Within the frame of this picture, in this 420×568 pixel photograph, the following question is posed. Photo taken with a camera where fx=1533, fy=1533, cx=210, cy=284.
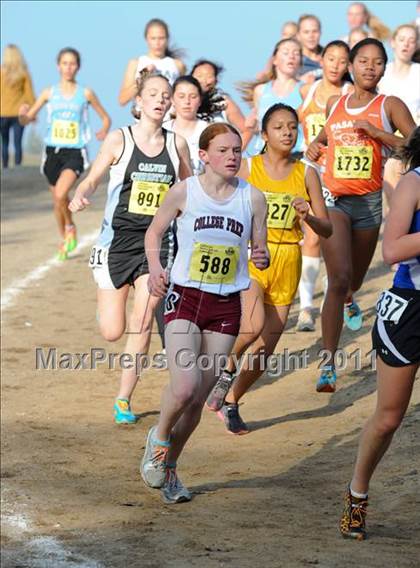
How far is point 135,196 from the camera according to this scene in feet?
31.4

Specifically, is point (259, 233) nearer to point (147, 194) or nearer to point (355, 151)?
point (147, 194)

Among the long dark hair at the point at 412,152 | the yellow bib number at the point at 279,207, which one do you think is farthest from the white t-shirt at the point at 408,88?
the long dark hair at the point at 412,152

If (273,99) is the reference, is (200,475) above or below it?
below

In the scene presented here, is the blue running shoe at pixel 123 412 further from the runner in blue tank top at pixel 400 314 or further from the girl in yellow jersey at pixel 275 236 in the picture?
the runner in blue tank top at pixel 400 314

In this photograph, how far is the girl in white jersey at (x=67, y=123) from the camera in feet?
54.3

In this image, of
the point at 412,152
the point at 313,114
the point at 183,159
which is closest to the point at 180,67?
the point at 313,114

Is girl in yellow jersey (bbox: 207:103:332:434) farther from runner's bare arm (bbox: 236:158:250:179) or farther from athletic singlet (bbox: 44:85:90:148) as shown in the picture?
athletic singlet (bbox: 44:85:90:148)

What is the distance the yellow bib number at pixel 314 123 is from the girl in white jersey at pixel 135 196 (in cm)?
277

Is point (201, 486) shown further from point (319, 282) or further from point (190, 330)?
point (319, 282)

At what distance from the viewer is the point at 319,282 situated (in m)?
14.9

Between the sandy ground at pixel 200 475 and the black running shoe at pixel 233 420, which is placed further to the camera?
the black running shoe at pixel 233 420

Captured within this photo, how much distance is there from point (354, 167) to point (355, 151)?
10cm

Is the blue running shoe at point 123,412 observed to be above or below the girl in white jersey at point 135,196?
below

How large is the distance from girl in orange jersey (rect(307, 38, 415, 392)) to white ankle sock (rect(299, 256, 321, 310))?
2.32m
